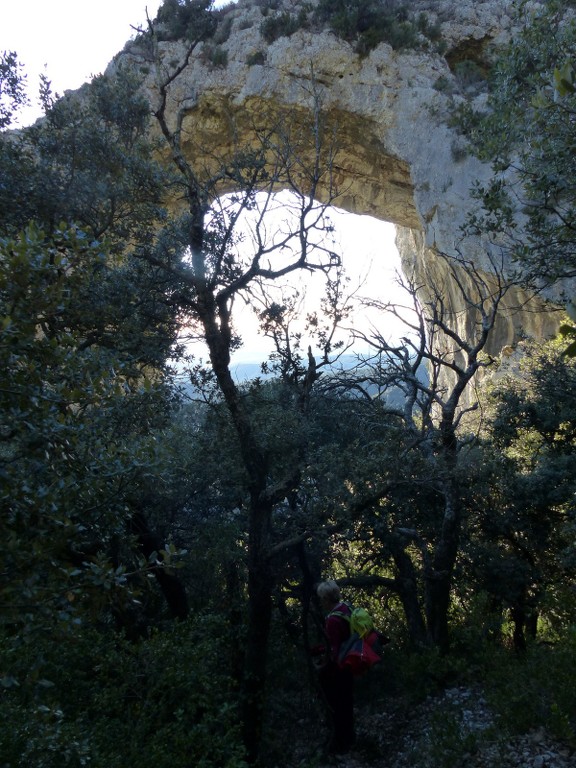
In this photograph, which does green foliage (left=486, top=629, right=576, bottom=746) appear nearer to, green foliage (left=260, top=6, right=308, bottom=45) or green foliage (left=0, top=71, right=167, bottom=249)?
green foliage (left=0, top=71, right=167, bottom=249)

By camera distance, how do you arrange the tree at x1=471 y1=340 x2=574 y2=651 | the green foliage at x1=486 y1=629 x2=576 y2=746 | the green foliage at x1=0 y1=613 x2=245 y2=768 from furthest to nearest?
the tree at x1=471 y1=340 x2=574 y2=651, the green foliage at x1=486 y1=629 x2=576 y2=746, the green foliage at x1=0 y1=613 x2=245 y2=768

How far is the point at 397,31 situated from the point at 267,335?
16690mm

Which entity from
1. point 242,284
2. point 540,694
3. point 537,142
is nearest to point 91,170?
point 242,284

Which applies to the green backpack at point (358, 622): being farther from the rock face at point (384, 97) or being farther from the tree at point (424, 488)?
the rock face at point (384, 97)

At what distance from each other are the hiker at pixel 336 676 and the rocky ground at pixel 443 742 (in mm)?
205

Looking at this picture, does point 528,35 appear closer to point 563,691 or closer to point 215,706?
point 563,691

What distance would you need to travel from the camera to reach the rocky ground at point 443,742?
5.18 meters

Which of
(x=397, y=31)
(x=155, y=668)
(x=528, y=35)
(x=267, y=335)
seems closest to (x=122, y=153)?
(x=267, y=335)

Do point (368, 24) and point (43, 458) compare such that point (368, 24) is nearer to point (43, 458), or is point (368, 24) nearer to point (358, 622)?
point (358, 622)

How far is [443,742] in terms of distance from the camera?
224 inches

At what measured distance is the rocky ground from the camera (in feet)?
17.0

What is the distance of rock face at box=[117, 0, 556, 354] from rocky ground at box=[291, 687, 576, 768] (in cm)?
1428

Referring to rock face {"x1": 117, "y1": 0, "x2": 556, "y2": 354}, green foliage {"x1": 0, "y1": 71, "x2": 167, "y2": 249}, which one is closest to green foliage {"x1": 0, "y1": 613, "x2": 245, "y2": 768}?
green foliage {"x1": 0, "y1": 71, "x2": 167, "y2": 249}

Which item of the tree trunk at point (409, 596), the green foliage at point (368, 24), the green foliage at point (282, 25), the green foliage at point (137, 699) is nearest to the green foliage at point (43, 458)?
the green foliage at point (137, 699)
